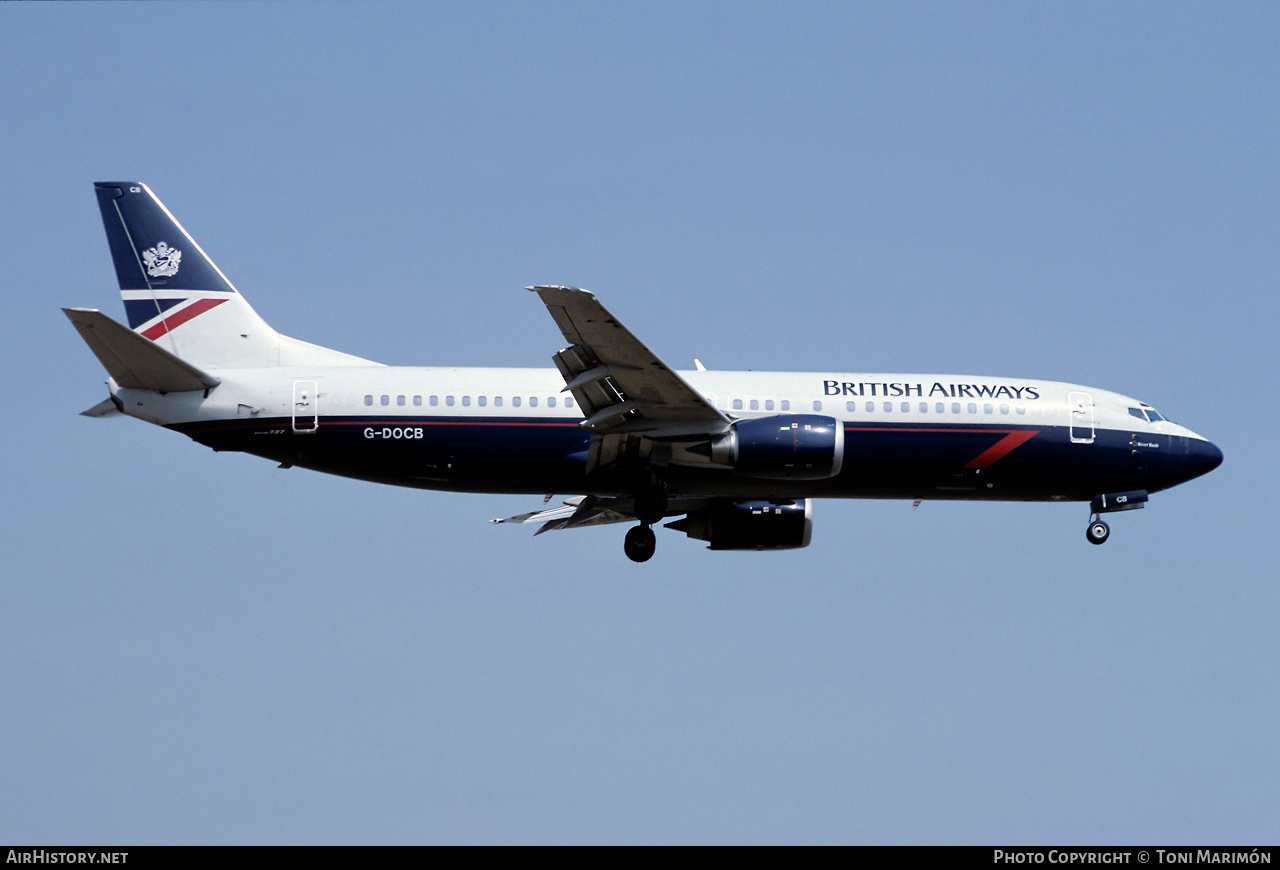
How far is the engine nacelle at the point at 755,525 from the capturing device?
39.5 m

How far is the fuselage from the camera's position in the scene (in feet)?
115

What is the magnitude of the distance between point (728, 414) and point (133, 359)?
13.4 m

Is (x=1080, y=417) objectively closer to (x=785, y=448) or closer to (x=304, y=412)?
(x=785, y=448)

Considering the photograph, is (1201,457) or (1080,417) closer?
(1080,417)

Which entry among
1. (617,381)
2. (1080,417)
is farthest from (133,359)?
(1080,417)

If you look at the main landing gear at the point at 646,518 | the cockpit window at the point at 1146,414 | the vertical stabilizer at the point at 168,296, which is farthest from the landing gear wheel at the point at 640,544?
the cockpit window at the point at 1146,414

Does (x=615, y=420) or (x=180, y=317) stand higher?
(x=180, y=317)

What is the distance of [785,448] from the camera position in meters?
34.1

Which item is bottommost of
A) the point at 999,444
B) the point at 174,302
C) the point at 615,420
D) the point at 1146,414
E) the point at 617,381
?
the point at 999,444
